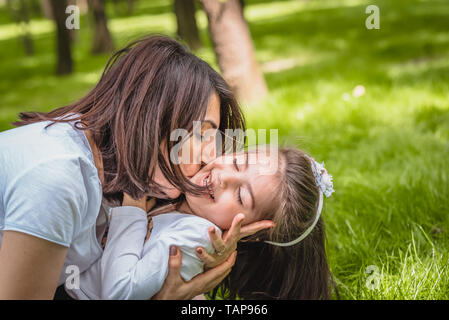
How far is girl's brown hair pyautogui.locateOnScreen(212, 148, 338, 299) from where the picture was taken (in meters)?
2.09

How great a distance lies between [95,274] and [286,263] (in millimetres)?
885

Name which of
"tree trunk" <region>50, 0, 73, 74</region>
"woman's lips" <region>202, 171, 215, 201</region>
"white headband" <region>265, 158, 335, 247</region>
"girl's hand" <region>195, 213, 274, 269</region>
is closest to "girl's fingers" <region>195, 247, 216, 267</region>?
"girl's hand" <region>195, 213, 274, 269</region>

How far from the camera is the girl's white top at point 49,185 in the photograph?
1.42m

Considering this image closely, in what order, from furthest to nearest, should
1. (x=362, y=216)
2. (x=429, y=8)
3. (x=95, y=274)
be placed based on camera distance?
1. (x=429, y=8)
2. (x=362, y=216)
3. (x=95, y=274)

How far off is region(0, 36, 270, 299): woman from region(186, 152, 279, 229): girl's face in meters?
0.07

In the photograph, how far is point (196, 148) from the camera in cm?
188

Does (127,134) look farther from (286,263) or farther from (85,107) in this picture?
(286,263)

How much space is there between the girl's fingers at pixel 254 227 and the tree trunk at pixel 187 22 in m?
7.42

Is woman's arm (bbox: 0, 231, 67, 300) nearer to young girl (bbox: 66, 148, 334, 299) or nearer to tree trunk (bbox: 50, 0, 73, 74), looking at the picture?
young girl (bbox: 66, 148, 334, 299)

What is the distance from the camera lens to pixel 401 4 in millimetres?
12281

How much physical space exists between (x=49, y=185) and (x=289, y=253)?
3.88 ft

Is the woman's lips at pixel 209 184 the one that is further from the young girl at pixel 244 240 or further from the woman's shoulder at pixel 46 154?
the woman's shoulder at pixel 46 154

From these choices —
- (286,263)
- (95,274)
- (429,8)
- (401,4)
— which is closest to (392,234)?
(286,263)

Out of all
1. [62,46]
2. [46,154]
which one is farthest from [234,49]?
[62,46]
